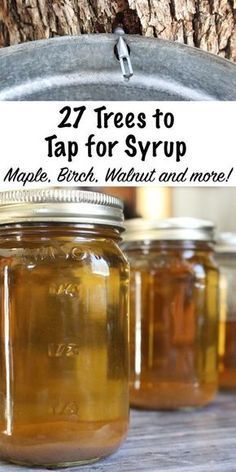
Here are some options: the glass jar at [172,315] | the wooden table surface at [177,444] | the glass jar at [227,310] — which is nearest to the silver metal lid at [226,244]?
the glass jar at [227,310]

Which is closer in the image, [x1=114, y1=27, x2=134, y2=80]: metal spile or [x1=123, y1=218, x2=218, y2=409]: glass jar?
[x1=114, y1=27, x2=134, y2=80]: metal spile

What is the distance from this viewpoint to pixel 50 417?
21.9 inches

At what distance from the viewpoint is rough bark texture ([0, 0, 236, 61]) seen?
0.61m

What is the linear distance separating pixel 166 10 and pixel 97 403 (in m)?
0.32

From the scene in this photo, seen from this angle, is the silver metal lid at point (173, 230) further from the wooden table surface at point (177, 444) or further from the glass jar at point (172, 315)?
the wooden table surface at point (177, 444)

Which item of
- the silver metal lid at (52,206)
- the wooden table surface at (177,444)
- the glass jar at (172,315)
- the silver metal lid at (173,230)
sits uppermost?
the silver metal lid at (52,206)

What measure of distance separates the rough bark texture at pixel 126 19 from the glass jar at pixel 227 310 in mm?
365

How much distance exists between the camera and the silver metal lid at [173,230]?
2.60 ft

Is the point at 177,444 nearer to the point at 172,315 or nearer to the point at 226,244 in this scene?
the point at 172,315

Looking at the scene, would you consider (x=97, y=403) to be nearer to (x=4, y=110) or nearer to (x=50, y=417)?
(x=50, y=417)

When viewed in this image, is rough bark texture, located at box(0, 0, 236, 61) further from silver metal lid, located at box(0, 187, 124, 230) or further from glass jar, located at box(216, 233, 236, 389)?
glass jar, located at box(216, 233, 236, 389)

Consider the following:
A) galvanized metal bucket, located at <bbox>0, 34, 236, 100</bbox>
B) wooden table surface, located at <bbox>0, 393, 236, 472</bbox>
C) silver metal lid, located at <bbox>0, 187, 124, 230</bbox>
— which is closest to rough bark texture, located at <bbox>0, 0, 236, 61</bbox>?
galvanized metal bucket, located at <bbox>0, 34, 236, 100</bbox>

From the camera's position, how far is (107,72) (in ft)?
1.95

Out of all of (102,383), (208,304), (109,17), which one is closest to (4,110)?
(109,17)
